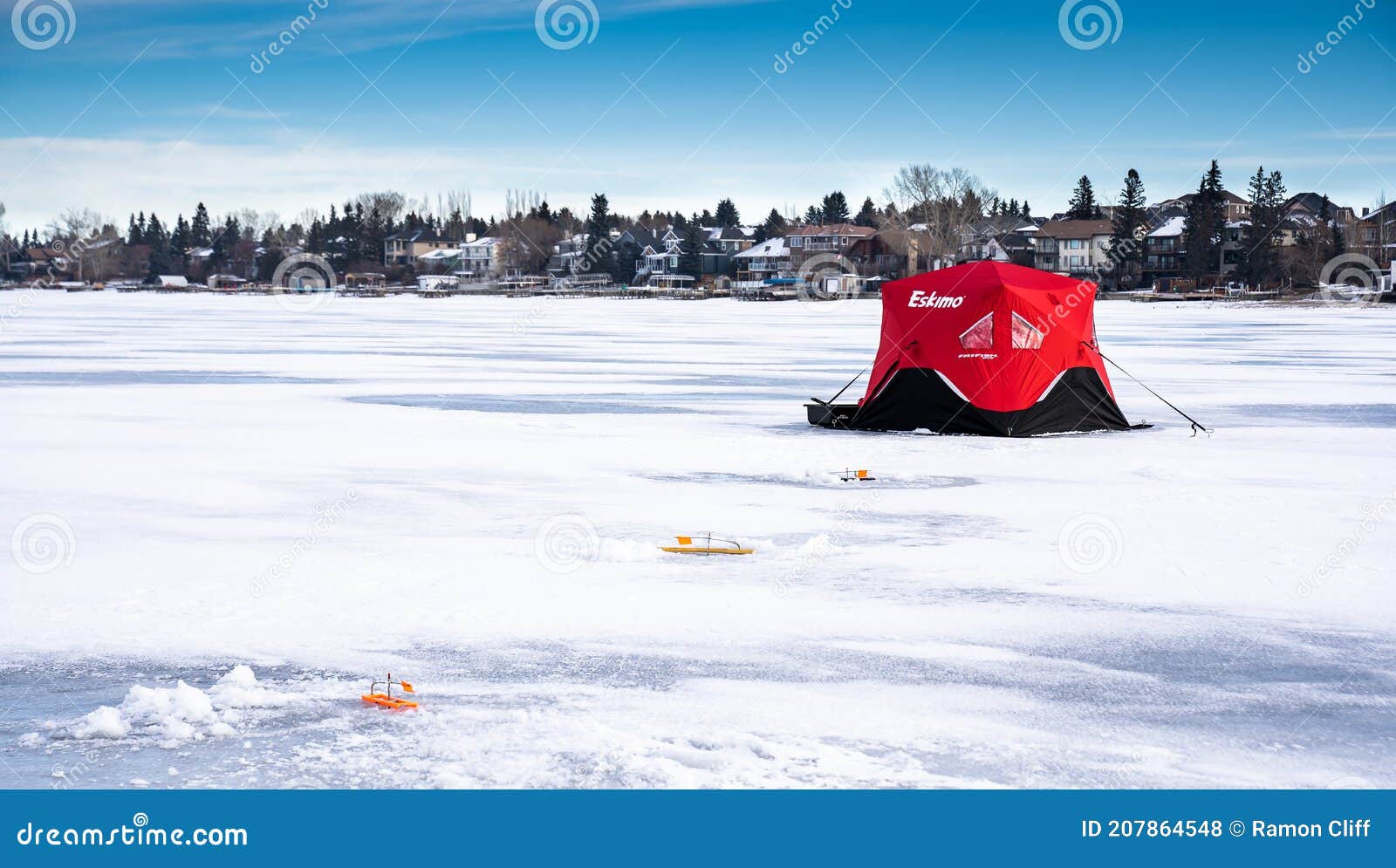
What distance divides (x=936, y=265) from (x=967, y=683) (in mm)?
104653

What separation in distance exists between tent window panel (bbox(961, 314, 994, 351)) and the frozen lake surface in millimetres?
1123

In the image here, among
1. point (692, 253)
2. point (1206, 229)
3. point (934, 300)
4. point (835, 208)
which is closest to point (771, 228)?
point (835, 208)

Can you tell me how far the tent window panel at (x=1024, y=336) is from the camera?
1517cm

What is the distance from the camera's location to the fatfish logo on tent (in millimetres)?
15539

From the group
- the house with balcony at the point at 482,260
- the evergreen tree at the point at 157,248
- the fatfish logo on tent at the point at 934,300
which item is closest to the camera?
the fatfish logo on tent at the point at 934,300

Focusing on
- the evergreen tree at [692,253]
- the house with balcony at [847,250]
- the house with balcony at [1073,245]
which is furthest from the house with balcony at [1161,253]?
the evergreen tree at [692,253]

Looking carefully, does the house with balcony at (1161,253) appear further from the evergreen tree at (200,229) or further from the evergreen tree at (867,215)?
the evergreen tree at (200,229)

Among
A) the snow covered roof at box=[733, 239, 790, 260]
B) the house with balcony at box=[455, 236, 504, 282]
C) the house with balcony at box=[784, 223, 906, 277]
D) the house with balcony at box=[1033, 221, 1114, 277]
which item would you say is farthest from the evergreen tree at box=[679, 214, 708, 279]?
the house with balcony at box=[1033, 221, 1114, 277]

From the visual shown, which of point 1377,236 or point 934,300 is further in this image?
point 1377,236

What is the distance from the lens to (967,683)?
6.02 meters

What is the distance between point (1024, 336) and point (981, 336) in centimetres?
49

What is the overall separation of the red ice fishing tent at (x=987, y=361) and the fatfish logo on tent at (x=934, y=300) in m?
0.01

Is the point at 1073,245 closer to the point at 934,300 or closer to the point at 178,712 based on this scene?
the point at 934,300

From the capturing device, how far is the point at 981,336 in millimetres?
15242
